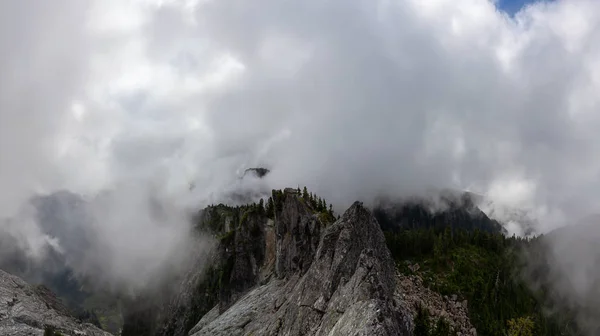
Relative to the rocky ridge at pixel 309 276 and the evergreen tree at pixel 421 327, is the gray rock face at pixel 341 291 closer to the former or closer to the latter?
the rocky ridge at pixel 309 276

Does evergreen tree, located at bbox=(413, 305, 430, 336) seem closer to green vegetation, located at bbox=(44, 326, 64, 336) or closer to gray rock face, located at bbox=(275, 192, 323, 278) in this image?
gray rock face, located at bbox=(275, 192, 323, 278)

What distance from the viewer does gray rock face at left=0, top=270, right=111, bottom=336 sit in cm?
12106

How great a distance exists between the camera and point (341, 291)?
73000 millimetres

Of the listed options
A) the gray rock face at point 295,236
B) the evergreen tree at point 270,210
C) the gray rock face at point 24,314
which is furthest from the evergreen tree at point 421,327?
the gray rock face at point 24,314

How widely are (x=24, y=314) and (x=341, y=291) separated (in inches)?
3826

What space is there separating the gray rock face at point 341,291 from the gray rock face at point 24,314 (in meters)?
47.9

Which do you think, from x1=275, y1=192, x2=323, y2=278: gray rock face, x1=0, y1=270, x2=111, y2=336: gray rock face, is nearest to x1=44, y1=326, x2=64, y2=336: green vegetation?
x1=0, y1=270, x2=111, y2=336: gray rock face

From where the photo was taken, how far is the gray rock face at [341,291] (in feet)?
196

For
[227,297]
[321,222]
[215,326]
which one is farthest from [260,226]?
[321,222]

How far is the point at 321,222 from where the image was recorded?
120375mm

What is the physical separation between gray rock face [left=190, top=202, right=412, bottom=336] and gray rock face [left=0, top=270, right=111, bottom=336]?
47.9 metres

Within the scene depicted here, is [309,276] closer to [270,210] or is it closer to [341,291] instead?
[341,291]

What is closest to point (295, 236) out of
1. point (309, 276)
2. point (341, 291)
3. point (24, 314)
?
point (309, 276)

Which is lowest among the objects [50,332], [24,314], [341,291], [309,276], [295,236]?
[341,291]
